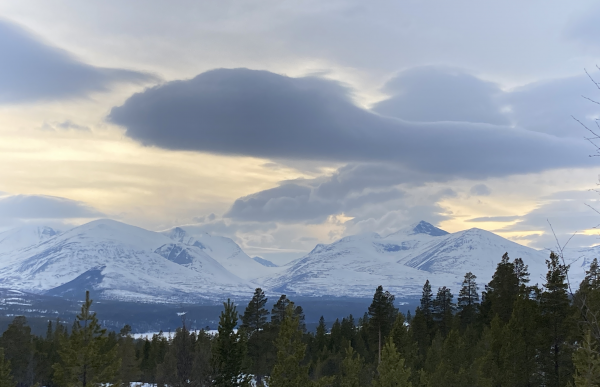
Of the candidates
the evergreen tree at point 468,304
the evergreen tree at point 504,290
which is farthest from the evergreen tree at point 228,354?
the evergreen tree at point 468,304

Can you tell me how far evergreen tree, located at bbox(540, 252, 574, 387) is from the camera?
4662cm

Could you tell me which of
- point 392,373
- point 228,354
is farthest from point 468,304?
point 392,373

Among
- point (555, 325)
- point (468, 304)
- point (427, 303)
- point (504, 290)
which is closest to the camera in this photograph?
point (555, 325)

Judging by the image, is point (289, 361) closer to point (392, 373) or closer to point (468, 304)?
point (392, 373)

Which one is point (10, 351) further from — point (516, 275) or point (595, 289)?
point (595, 289)

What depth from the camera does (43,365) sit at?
90375 mm

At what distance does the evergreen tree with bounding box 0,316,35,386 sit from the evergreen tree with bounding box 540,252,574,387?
6933 centimetres

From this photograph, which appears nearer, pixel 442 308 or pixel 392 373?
pixel 392 373

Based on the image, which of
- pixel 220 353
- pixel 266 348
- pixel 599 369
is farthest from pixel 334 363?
pixel 599 369

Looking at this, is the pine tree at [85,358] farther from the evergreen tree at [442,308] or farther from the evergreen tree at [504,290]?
the evergreen tree at [442,308]

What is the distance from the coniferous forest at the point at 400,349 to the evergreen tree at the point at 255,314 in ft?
0.55

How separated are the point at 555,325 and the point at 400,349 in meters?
19.2

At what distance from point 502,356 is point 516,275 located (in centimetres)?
2543

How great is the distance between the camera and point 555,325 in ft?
157
